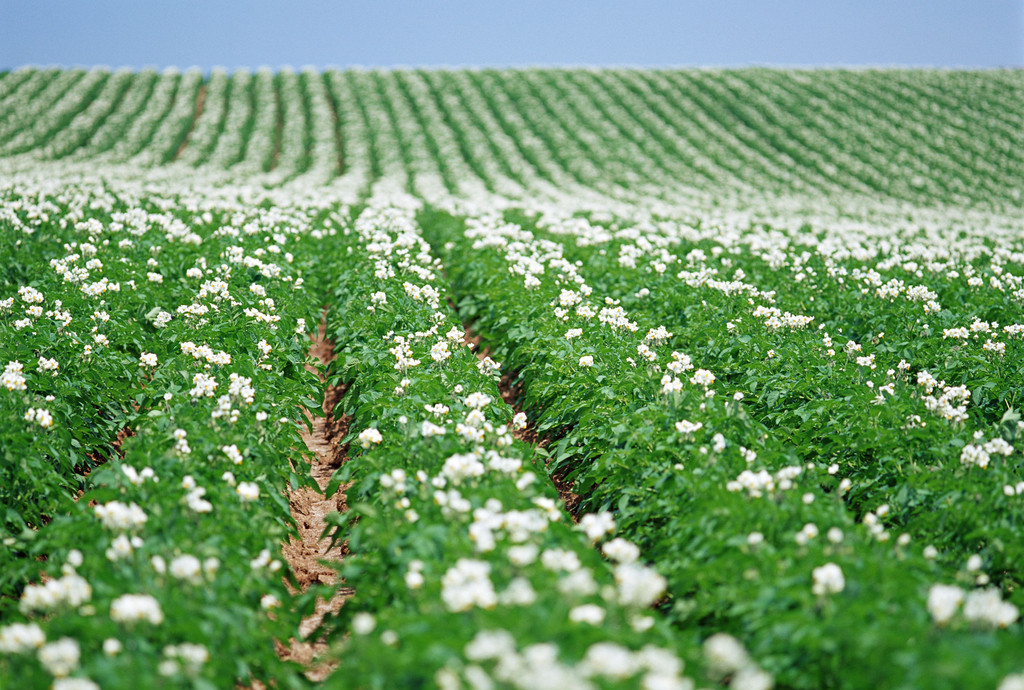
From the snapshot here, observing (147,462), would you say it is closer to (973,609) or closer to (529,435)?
(529,435)

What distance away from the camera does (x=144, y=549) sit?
13.0ft

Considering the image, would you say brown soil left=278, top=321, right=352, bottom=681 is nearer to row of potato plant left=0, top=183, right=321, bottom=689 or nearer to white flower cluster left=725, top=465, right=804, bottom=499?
row of potato plant left=0, top=183, right=321, bottom=689

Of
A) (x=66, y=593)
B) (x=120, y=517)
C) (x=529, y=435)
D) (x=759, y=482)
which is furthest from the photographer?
(x=529, y=435)

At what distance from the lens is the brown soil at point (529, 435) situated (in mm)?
6703

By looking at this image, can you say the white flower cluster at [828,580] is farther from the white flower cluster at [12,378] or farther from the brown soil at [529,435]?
the white flower cluster at [12,378]

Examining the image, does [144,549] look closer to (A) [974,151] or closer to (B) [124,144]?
(B) [124,144]

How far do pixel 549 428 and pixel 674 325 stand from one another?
2979 millimetres

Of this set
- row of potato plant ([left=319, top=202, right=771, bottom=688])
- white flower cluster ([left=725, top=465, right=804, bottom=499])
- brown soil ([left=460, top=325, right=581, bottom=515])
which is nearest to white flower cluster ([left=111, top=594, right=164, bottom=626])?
row of potato plant ([left=319, top=202, right=771, bottom=688])

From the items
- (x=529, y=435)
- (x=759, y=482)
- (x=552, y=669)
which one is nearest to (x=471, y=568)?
(x=552, y=669)

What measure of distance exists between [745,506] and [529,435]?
367 cm

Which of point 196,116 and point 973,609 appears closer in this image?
point 973,609

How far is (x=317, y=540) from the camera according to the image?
248 inches

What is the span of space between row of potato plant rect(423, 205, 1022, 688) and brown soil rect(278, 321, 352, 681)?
230cm

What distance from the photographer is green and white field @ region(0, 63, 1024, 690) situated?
10.9ft
